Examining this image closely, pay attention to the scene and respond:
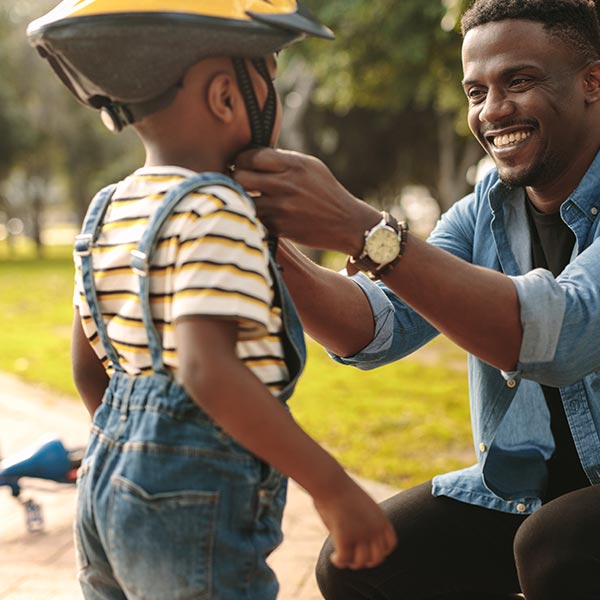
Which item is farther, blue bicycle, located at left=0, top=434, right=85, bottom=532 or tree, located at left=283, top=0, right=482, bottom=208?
tree, located at left=283, top=0, right=482, bottom=208

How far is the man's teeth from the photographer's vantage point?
2.50 m

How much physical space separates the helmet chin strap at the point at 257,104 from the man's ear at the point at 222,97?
0.02 metres

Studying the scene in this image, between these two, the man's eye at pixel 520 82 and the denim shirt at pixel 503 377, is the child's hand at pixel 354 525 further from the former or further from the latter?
the man's eye at pixel 520 82

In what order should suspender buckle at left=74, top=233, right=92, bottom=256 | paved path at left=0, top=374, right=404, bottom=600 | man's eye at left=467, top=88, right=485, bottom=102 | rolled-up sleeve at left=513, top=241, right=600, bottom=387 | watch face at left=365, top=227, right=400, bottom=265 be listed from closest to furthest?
suspender buckle at left=74, top=233, right=92, bottom=256
watch face at left=365, top=227, right=400, bottom=265
rolled-up sleeve at left=513, top=241, right=600, bottom=387
man's eye at left=467, top=88, right=485, bottom=102
paved path at left=0, top=374, right=404, bottom=600

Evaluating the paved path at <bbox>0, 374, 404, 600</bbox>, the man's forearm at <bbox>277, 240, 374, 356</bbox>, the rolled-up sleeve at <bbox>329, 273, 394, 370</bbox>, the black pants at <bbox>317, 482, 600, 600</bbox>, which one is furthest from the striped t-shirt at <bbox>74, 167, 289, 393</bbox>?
the paved path at <bbox>0, 374, 404, 600</bbox>

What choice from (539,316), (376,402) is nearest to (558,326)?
(539,316)

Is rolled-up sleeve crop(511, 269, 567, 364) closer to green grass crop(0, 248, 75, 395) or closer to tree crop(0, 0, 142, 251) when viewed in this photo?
green grass crop(0, 248, 75, 395)

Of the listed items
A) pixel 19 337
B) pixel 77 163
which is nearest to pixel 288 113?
pixel 19 337

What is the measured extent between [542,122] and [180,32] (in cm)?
124

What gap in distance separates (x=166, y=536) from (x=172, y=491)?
85 millimetres

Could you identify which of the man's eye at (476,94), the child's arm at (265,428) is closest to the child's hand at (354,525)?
the child's arm at (265,428)

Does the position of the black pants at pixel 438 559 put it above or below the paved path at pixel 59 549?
above

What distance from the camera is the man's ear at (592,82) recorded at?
2492 mm

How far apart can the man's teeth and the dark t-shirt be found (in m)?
0.28
